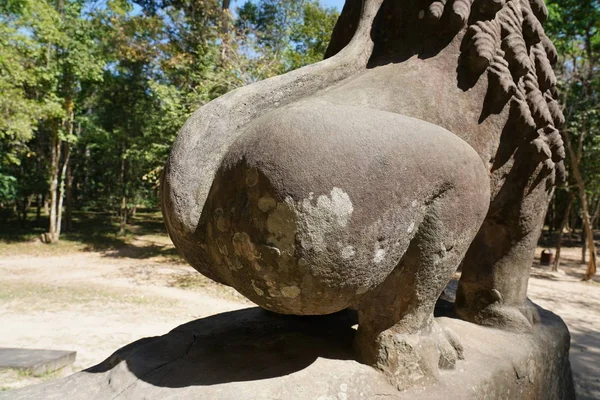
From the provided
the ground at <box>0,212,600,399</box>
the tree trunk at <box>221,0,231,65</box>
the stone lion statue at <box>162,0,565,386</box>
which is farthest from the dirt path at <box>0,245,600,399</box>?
the tree trunk at <box>221,0,231,65</box>

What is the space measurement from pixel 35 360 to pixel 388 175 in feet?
11.2

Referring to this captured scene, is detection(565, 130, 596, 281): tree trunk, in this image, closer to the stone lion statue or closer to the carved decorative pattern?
the carved decorative pattern

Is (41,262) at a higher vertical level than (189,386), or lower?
lower

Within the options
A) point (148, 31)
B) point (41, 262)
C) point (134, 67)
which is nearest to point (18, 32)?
point (148, 31)

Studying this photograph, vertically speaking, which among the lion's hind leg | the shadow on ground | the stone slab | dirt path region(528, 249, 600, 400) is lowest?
the stone slab

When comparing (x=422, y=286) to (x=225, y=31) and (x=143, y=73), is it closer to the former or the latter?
(x=225, y=31)

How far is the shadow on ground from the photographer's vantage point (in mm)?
1497

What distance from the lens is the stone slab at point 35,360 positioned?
131 inches

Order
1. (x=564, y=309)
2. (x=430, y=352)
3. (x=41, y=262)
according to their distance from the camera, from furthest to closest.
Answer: (x=41, y=262) → (x=564, y=309) → (x=430, y=352)

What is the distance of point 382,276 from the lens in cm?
130

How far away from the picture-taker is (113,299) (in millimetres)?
6316

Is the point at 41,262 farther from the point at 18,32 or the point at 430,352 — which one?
the point at 430,352

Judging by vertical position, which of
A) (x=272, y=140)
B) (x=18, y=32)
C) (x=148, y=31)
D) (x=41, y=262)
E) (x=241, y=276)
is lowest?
(x=41, y=262)

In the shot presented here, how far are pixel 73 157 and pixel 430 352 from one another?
53.7 feet
